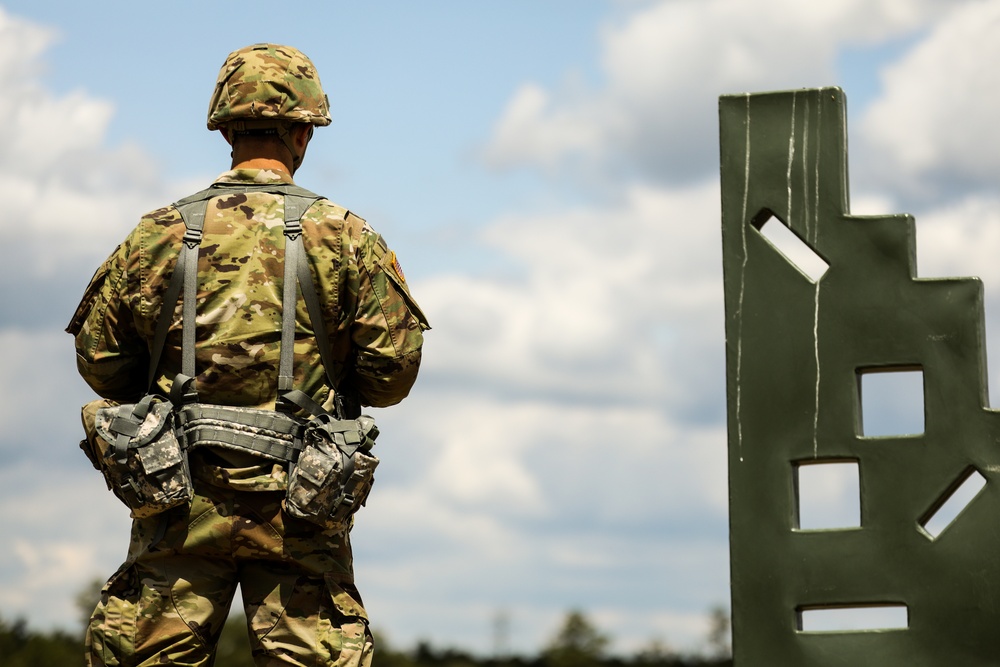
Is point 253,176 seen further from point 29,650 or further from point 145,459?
point 29,650

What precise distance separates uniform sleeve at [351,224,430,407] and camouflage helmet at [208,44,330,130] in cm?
47

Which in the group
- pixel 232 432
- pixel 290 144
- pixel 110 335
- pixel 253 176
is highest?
pixel 290 144

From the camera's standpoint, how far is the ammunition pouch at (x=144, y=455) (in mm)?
4500

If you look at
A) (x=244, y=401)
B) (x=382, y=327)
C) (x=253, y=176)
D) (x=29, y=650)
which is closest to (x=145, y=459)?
(x=244, y=401)

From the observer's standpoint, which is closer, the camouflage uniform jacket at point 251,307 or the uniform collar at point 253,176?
the camouflage uniform jacket at point 251,307

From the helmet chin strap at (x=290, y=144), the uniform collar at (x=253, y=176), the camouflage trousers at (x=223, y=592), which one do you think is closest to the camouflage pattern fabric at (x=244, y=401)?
the camouflage trousers at (x=223, y=592)

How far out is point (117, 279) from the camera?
4719 millimetres

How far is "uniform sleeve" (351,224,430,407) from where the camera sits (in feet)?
15.4

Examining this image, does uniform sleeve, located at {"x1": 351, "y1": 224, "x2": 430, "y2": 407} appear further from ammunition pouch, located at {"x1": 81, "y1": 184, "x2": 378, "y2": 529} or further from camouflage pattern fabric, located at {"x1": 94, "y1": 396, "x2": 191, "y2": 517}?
camouflage pattern fabric, located at {"x1": 94, "y1": 396, "x2": 191, "y2": 517}

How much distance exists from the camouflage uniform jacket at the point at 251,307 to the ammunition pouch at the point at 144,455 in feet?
0.42

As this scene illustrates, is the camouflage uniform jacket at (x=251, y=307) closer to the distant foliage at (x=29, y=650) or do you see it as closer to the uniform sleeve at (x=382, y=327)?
the uniform sleeve at (x=382, y=327)

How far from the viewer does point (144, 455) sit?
451 cm

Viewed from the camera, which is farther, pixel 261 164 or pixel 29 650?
pixel 29 650

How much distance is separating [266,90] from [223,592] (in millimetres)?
1631
